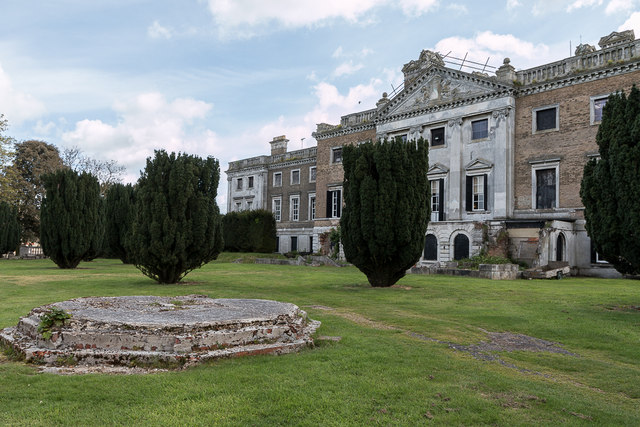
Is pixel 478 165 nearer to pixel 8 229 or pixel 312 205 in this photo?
pixel 312 205

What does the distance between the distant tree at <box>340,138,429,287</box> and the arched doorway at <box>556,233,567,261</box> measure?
12.9 metres

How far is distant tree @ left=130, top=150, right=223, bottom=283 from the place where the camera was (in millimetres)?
16562

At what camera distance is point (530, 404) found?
463cm

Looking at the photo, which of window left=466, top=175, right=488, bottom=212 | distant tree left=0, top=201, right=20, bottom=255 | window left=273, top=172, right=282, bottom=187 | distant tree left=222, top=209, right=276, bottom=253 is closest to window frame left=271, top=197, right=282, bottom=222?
window left=273, top=172, right=282, bottom=187

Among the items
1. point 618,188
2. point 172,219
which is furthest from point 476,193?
point 172,219

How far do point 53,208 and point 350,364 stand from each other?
84.0 ft

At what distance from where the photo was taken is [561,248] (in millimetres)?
25875

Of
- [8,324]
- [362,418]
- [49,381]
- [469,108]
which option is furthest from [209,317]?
[469,108]

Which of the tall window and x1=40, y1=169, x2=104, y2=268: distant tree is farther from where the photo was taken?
the tall window

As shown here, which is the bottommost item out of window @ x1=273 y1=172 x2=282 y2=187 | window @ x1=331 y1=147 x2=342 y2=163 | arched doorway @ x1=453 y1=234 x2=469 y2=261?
arched doorway @ x1=453 y1=234 x2=469 y2=261

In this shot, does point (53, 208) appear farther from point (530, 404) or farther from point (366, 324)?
point (530, 404)

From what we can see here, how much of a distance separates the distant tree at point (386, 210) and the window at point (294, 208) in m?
29.3

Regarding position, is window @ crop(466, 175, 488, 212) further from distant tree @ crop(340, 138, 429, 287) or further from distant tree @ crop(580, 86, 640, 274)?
distant tree @ crop(580, 86, 640, 274)

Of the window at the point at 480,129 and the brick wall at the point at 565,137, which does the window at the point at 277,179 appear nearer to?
the window at the point at 480,129
